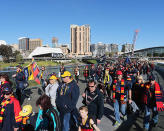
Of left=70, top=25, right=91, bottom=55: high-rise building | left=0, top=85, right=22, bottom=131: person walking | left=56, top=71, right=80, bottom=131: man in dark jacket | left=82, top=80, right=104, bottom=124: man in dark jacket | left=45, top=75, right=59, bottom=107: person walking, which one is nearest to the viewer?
left=0, top=85, right=22, bottom=131: person walking

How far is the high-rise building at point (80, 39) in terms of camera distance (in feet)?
547

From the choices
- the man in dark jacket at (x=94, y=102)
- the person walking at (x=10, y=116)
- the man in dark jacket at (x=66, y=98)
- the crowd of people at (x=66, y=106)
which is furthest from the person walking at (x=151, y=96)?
the person walking at (x=10, y=116)

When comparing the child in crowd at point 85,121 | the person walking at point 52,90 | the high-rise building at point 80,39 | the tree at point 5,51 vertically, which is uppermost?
the high-rise building at point 80,39

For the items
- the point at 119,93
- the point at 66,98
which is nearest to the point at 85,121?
the point at 66,98

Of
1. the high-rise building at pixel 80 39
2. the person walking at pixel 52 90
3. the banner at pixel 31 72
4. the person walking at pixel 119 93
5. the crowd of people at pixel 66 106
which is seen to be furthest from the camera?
the high-rise building at pixel 80 39

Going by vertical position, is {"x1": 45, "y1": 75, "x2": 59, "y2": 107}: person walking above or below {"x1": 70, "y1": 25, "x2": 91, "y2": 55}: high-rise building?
below

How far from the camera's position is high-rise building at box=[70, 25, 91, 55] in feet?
547

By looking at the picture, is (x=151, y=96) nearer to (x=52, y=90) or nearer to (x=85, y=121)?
(x=85, y=121)

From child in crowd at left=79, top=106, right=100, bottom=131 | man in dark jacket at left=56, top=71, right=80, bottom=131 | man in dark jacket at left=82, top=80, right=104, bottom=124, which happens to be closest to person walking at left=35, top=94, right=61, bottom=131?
child in crowd at left=79, top=106, right=100, bottom=131

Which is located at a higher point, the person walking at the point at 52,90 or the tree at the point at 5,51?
the tree at the point at 5,51

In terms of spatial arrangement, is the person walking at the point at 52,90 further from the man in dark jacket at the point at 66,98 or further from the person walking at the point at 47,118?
the person walking at the point at 47,118

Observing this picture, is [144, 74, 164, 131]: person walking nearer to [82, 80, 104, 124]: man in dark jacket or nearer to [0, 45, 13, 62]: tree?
[82, 80, 104, 124]: man in dark jacket

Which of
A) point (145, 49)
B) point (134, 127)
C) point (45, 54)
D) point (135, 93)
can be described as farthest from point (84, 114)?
point (145, 49)

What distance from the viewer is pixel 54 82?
4348 mm
